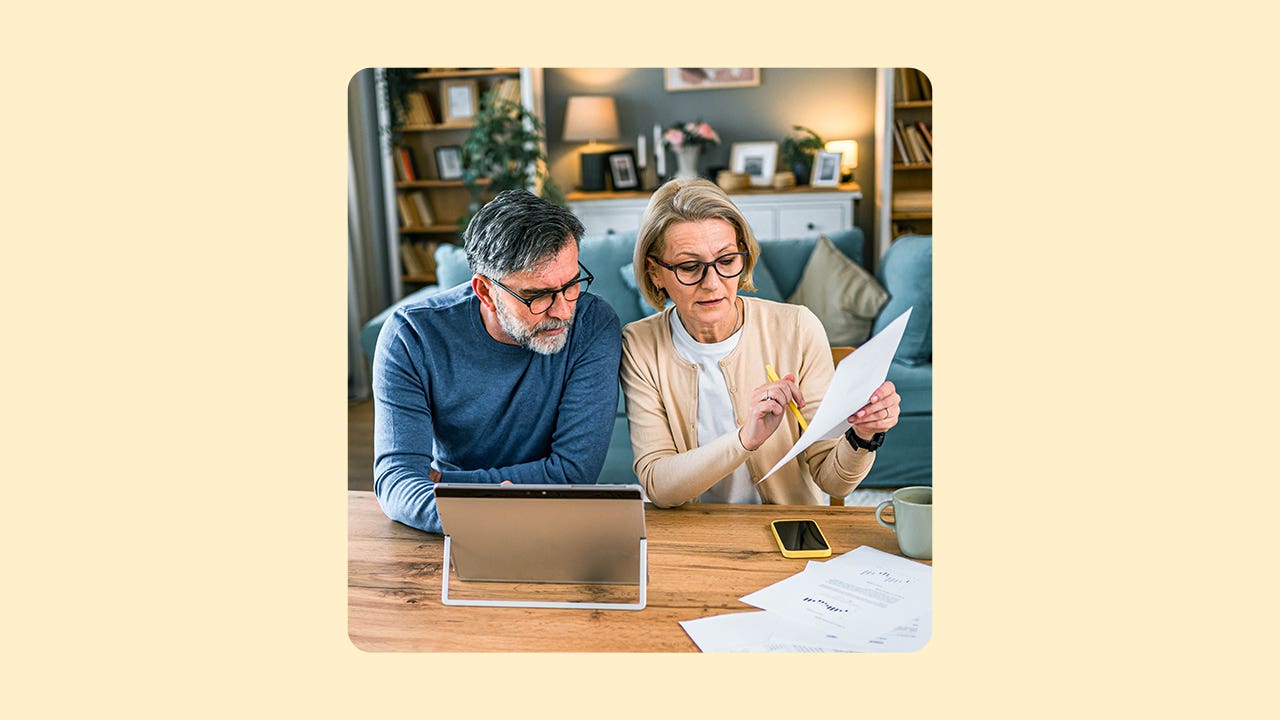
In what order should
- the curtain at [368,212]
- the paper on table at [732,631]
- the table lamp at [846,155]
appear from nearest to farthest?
the paper on table at [732,631] → the curtain at [368,212] → the table lamp at [846,155]

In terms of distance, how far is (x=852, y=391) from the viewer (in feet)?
4.51

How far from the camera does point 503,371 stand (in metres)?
1.71

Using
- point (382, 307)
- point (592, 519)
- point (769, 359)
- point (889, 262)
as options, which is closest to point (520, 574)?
point (592, 519)

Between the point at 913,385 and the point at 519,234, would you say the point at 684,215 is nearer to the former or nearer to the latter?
the point at 519,234

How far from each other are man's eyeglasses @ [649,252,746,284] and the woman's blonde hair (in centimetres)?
2

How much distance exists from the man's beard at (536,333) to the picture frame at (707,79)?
3.77 meters

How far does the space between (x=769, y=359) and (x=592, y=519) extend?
48cm

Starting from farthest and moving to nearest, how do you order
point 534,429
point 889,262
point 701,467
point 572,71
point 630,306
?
point 572,71 < point 889,262 < point 630,306 < point 534,429 < point 701,467

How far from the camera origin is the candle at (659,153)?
4.93 meters

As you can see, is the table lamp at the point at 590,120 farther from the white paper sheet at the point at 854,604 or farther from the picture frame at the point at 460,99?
the white paper sheet at the point at 854,604

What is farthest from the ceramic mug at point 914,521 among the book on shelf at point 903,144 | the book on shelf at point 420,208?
the book on shelf at point 420,208

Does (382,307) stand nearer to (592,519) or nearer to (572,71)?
(572,71)

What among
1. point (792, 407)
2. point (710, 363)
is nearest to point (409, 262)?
point (710, 363)

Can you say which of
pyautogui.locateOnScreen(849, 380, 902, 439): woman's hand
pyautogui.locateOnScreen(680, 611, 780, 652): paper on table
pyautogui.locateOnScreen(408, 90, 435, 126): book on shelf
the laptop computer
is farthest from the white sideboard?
pyautogui.locateOnScreen(680, 611, 780, 652): paper on table
